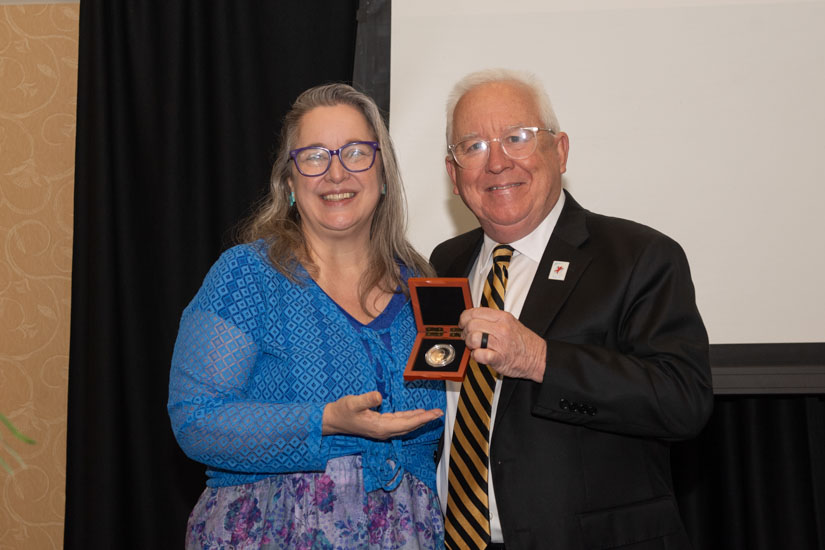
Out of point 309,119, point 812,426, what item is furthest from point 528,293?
point 812,426

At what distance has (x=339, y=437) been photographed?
1985 mm

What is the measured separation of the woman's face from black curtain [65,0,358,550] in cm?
139

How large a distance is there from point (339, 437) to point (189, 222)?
2.02 metres

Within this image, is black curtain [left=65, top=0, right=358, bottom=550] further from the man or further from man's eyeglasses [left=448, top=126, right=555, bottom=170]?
the man

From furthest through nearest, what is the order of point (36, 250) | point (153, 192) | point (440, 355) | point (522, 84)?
1. point (36, 250)
2. point (153, 192)
3. point (522, 84)
4. point (440, 355)

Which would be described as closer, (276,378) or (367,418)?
(367,418)

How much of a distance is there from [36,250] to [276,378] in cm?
248

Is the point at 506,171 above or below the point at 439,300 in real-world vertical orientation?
above

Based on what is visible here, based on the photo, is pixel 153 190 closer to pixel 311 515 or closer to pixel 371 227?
pixel 371 227

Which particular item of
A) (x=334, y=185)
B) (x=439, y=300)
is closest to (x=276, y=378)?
(x=439, y=300)

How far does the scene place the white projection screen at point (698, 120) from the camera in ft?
9.56

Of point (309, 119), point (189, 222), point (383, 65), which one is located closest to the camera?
point (309, 119)

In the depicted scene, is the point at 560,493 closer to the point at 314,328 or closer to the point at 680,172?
the point at 314,328

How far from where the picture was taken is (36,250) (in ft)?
13.0
